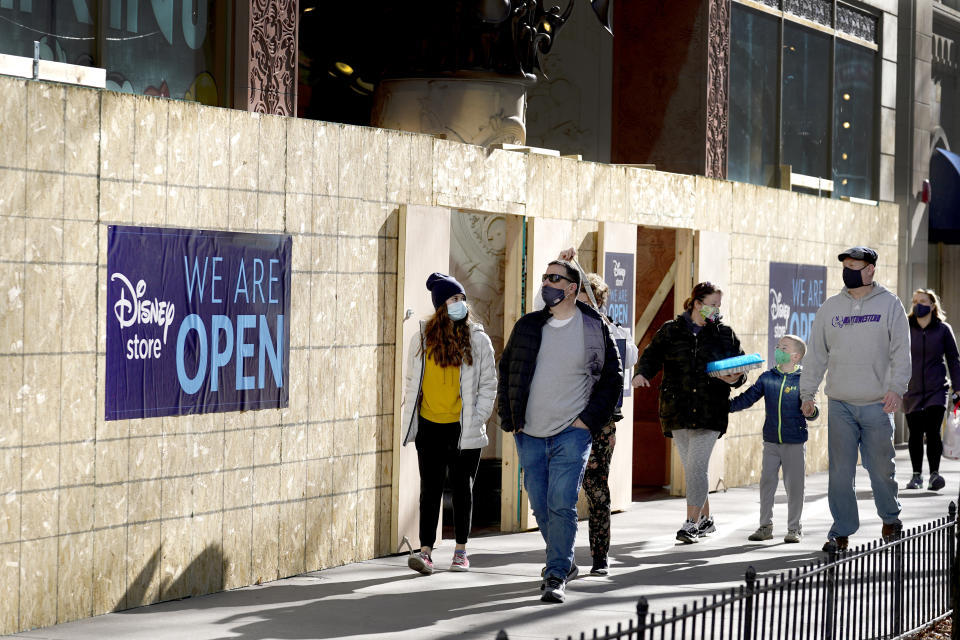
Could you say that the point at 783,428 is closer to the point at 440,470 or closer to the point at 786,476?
the point at 786,476

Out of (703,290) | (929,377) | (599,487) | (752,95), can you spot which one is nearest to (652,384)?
(929,377)

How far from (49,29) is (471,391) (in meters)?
3.32

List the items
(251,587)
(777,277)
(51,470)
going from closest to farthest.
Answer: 1. (51,470)
2. (251,587)
3. (777,277)

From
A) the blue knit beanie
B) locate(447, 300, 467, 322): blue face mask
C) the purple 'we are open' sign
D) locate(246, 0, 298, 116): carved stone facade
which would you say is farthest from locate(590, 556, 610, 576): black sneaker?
locate(246, 0, 298, 116): carved stone facade

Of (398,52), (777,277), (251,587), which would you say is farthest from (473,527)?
(777,277)

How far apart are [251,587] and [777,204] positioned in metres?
8.93

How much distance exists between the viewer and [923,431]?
609 inches

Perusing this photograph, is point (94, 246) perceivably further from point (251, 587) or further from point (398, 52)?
point (398, 52)

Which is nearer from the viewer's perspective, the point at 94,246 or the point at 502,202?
the point at 94,246

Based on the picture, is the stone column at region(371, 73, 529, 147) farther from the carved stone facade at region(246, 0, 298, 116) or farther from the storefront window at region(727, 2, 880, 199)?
the storefront window at region(727, 2, 880, 199)

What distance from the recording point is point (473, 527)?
12.1 m

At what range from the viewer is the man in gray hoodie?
404 inches

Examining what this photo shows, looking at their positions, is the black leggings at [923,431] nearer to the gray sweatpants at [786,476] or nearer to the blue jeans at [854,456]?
the gray sweatpants at [786,476]

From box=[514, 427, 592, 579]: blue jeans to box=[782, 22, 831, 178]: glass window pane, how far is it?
10857 millimetres
